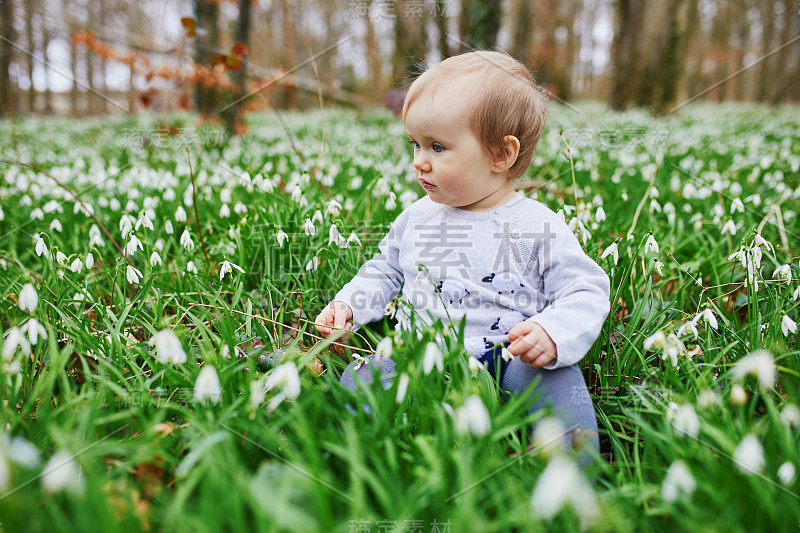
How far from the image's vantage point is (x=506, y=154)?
1725mm

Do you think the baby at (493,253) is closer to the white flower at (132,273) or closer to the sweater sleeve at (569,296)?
the sweater sleeve at (569,296)

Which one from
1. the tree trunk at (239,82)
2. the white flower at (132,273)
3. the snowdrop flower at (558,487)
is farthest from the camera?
the tree trunk at (239,82)

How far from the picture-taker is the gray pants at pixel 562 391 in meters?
1.42

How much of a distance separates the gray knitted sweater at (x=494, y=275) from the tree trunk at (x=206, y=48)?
21.6ft

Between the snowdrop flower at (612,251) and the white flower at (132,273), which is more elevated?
the snowdrop flower at (612,251)

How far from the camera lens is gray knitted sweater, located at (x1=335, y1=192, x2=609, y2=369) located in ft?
5.42

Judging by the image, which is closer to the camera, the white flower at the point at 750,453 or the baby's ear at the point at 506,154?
the white flower at the point at 750,453

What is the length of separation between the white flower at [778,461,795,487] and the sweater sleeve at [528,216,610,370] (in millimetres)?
549

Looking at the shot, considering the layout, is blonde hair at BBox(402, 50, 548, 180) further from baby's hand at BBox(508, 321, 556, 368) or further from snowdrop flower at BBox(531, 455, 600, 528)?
snowdrop flower at BBox(531, 455, 600, 528)

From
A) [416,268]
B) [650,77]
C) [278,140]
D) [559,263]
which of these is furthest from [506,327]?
[650,77]

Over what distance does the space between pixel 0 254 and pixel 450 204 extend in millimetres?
2389

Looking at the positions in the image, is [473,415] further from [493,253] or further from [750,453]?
[493,253]

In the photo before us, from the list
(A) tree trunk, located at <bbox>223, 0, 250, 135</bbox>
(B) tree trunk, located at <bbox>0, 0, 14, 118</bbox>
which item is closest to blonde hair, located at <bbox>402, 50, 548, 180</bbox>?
(A) tree trunk, located at <bbox>223, 0, 250, 135</bbox>

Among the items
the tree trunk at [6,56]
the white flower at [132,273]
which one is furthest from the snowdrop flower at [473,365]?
the tree trunk at [6,56]
